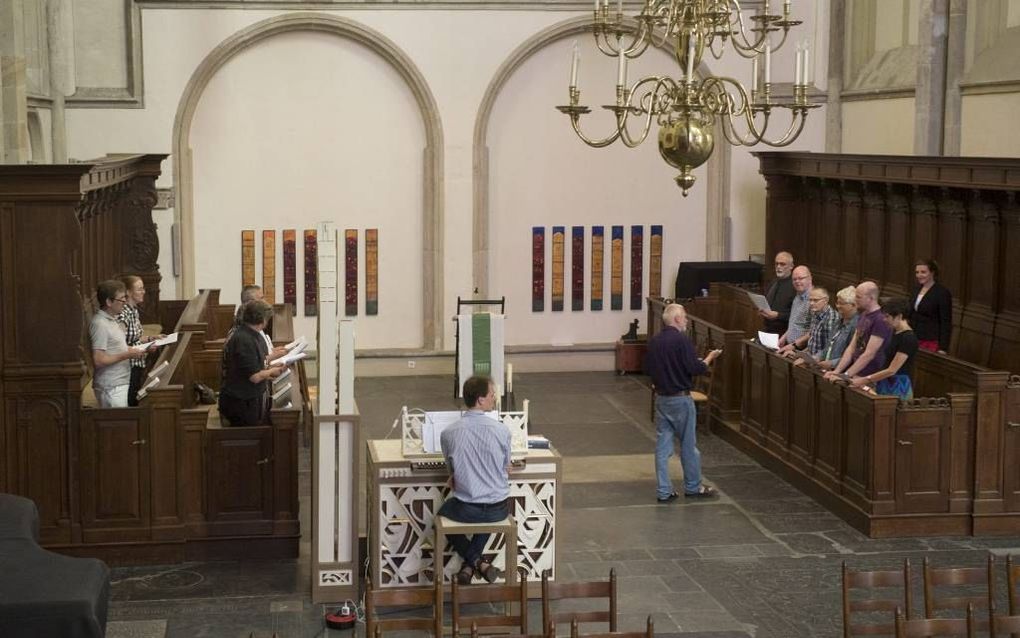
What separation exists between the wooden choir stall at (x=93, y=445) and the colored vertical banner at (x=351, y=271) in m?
7.09

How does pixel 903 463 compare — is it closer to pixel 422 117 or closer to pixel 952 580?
pixel 952 580

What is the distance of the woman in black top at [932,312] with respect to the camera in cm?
1166

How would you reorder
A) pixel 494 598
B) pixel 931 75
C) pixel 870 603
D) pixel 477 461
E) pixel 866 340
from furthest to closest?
1. pixel 931 75
2. pixel 866 340
3. pixel 477 461
4. pixel 870 603
5. pixel 494 598

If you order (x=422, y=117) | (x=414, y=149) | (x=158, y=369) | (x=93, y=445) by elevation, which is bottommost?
(x=93, y=445)

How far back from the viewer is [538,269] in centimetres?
1752

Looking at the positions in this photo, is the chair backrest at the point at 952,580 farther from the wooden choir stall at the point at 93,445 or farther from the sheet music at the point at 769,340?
the sheet music at the point at 769,340

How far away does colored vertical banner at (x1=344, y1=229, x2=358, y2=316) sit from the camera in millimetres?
17031

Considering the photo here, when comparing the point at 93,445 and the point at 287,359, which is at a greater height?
the point at 287,359

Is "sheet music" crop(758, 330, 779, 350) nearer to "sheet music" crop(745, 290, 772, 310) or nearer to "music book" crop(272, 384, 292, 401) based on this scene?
"sheet music" crop(745, 290, 772, 310)

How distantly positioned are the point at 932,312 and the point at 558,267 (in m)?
6.53

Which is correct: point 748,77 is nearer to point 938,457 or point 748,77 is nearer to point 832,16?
point 832,16

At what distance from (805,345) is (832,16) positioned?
20.6 feet

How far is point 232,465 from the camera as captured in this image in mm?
9711

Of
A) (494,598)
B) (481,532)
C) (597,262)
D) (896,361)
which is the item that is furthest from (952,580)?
(597,262)
